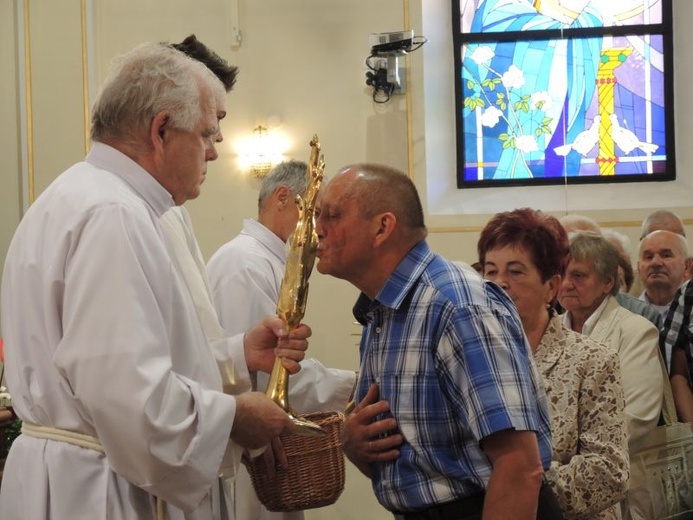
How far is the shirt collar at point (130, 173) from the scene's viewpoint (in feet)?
8.77

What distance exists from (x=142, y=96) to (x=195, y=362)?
0.72 m

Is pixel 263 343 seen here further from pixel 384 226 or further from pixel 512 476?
pixel 512 476

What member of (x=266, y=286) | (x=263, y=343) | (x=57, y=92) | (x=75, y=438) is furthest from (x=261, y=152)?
(x=75, y=438)

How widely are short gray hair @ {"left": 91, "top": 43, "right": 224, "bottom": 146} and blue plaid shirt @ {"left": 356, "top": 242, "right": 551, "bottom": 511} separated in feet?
2.45

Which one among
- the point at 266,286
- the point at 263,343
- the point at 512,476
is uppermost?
the point at 266,286

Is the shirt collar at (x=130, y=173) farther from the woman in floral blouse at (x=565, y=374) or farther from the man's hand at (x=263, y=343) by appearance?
the woman in floral blouse at (x=565, y=374)

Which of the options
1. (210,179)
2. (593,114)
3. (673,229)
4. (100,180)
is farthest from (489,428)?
(593,114)

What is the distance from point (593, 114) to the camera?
353 inches

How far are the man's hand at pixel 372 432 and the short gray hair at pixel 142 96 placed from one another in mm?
895

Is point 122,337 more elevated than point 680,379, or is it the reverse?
point 122,337

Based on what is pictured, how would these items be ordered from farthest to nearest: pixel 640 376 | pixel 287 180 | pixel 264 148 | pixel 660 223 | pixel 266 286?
1. pixel 264 148
2. pixel 660 223
3. pixel 287 180
4. pixel 266 286
5. pixel 640 376

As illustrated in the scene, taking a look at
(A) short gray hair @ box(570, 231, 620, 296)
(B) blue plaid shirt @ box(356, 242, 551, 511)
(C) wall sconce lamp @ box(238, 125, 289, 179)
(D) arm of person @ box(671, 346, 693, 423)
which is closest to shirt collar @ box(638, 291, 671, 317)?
(D) arm of person @ box(671, 346, 693, 423)

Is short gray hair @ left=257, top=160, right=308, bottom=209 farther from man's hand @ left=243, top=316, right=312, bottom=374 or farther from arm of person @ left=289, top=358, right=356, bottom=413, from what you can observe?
man's hand @ left=243, top=316, right=312, bottom=374

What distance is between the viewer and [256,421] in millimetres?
2650
